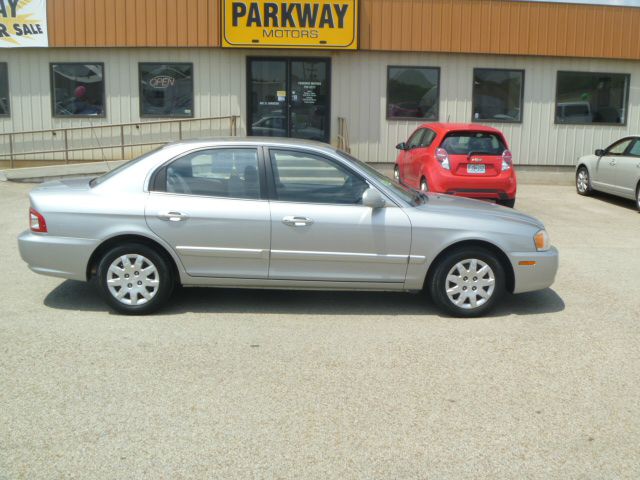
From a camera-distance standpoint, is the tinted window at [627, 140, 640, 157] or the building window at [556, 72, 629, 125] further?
the building window at [556, 72, 629, 125]

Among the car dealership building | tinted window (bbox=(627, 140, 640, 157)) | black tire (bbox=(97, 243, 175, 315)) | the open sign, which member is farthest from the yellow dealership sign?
black tire (bbox=(97, 243, 175, 315))

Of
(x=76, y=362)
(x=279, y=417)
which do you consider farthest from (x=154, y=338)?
(x=279, y=417)

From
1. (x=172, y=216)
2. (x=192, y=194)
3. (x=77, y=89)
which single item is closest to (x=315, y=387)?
(x=172, y=216)

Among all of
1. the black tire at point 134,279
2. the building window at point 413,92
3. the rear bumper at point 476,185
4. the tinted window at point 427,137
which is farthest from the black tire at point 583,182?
the black tire at point 134,279

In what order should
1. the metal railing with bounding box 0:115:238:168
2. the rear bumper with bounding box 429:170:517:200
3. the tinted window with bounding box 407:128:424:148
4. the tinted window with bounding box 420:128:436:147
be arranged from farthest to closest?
the metal railing with bounding box 0:115:238:168 < the tinted window with bounding box 407:128:424:148 < the tinted window with bounding box 420:128:436:147 < the rear bumper with bounding box 429:170:517:200

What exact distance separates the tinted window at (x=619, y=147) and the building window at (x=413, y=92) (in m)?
3.94

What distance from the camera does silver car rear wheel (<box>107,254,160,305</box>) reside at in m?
6.38

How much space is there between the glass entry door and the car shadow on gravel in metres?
9.67

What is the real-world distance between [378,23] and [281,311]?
1092 cm

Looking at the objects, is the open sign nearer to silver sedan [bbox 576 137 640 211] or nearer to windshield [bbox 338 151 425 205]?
silver sedan [bbox 576 137 640 211]

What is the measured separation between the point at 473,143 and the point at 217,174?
667 cm

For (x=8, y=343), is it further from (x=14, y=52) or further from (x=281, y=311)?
(x=14, y=52)

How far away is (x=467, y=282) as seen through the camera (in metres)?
6.58

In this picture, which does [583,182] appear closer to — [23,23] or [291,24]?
[291,24]
